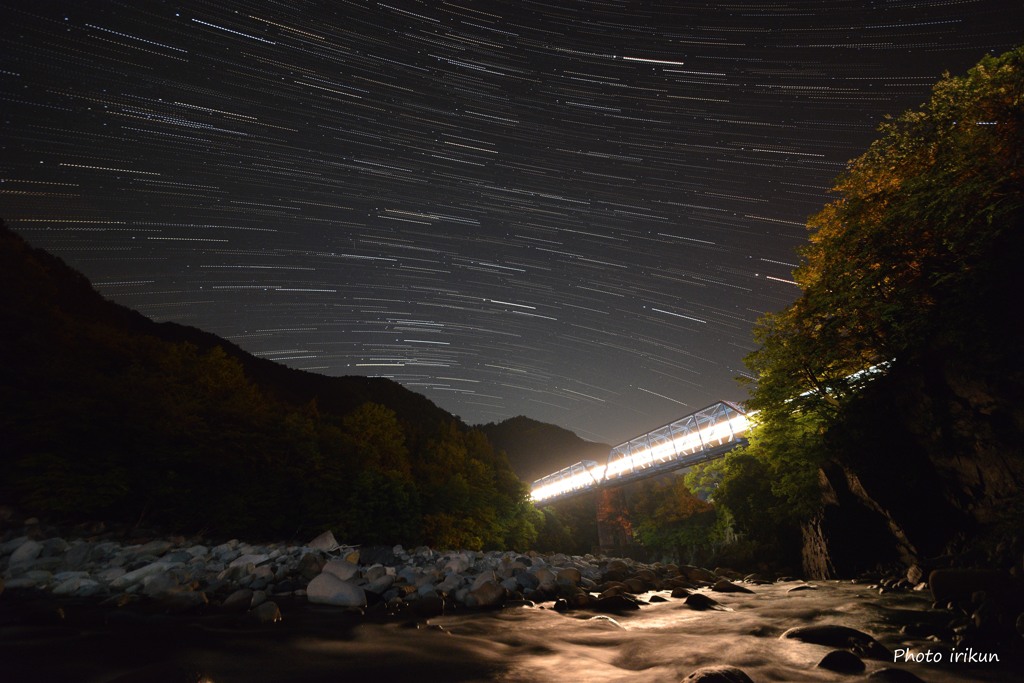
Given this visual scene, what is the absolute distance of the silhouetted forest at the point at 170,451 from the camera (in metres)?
18.3

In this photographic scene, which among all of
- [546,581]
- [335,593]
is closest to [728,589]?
[546,581]

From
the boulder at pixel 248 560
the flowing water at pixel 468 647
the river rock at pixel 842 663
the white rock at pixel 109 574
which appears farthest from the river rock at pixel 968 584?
the white rock at pixel 109 574

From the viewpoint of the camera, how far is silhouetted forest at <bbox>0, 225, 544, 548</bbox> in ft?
60.1

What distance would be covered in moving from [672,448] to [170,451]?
3601 cm

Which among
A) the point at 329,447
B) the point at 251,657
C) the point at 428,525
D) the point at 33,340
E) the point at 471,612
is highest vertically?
the point at 33,340

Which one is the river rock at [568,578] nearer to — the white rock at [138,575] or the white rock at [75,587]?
the white rock at [138,575]

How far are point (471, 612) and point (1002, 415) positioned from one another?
44.6 ft

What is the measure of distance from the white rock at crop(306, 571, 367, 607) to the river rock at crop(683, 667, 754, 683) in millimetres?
9211

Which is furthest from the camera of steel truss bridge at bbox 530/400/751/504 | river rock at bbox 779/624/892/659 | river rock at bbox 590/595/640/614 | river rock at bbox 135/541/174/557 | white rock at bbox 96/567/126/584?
steel truss bridge at bbox 530/400/751/504

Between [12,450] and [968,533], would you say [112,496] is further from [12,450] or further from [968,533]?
[968,533]

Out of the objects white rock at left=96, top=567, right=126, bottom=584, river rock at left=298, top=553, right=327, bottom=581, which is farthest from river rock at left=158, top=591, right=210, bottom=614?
river rock at left=298, top=553, right=327, bottom=581

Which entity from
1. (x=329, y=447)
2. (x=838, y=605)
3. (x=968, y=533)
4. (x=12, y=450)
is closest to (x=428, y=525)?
(x=329, y=447)

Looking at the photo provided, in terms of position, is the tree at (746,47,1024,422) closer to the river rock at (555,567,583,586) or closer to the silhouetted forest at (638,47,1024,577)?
the silhouetted forest at (638,47,1024,577)

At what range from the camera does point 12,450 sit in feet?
60.0
